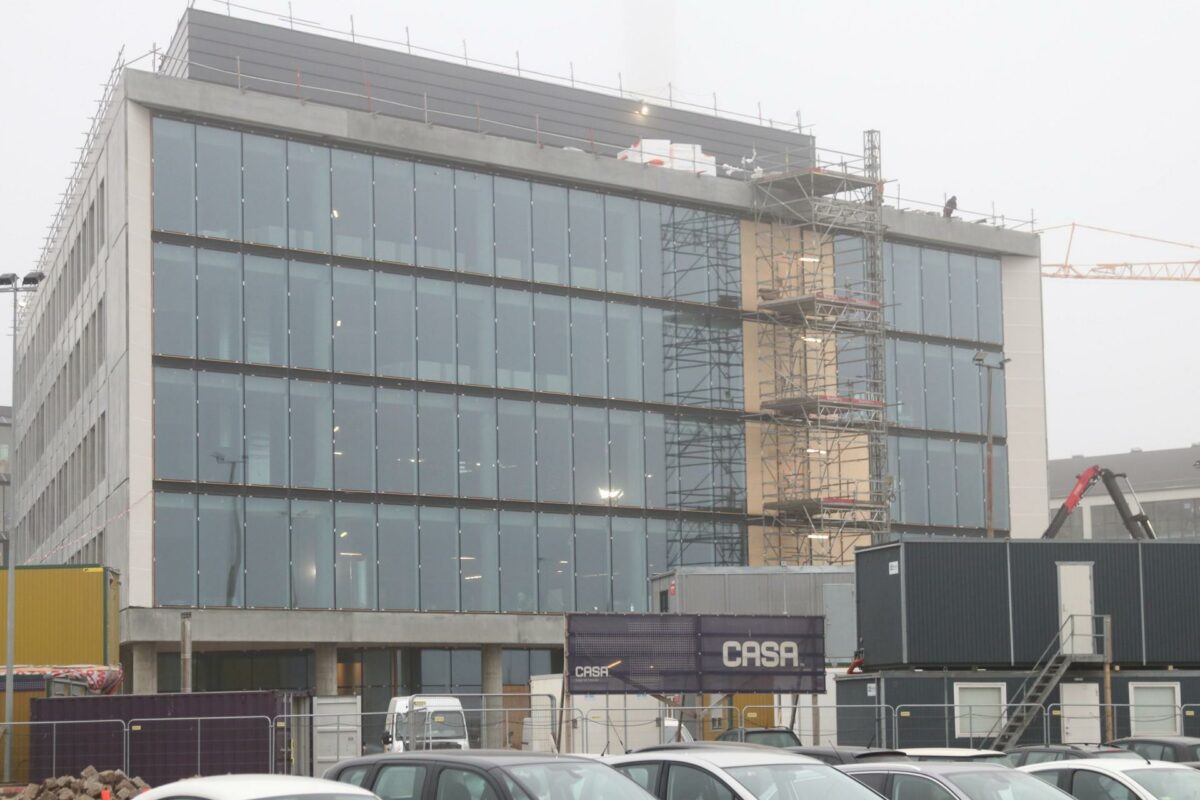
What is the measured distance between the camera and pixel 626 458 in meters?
61.7

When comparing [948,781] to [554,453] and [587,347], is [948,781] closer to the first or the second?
[554,453]

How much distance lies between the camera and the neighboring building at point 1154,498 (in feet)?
444

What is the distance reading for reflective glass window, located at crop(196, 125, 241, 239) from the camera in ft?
177

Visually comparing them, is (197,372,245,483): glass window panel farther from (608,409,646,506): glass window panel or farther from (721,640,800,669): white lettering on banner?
(721,640,800,669): white lettering on banner

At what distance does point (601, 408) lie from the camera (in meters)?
61.2

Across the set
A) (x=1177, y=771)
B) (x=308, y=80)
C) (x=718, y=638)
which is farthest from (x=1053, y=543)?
(x=308, y=80)

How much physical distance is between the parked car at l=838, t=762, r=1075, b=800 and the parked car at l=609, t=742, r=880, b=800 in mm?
1004

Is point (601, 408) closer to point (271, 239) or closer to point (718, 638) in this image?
point (271, 239)

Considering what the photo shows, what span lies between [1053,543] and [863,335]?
29604mm

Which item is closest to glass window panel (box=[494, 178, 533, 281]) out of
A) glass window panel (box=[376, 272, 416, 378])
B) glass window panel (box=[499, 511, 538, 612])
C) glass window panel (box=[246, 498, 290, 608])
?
glass window panel (box=[376, 272, 416, 378])

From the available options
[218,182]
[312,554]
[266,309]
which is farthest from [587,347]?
[218,182]

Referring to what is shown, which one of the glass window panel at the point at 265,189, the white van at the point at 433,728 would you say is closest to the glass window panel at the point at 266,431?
the glass window panel at the point at 265,189

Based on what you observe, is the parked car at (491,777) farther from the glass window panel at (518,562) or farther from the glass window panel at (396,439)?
the glass window panel at (518,562)

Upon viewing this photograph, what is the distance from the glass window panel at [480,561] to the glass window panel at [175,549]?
972 cm
